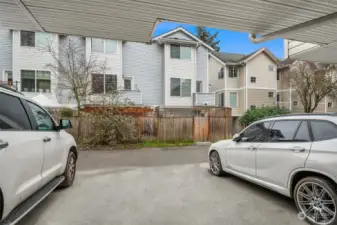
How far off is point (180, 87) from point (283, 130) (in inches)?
573

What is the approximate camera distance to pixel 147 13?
4.47m

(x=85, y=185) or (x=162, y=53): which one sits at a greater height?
(x=162, y=53)

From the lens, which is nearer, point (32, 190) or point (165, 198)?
point (32, 190)

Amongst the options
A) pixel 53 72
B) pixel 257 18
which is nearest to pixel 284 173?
pixel 257 18

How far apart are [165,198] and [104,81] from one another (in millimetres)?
13690

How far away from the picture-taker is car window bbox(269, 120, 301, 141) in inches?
149

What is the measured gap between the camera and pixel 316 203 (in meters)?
3.16

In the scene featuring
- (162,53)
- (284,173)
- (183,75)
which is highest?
(162,53)

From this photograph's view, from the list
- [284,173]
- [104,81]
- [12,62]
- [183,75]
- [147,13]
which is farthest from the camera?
[183,75]

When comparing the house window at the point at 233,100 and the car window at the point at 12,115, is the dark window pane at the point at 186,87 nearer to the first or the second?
the house window at the point at 233,100

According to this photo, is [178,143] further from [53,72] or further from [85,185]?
[53,72]

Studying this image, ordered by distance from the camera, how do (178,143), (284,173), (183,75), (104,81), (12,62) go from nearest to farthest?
(284,173) < (178,143) < (12,62) < (104,81) < (183,75)

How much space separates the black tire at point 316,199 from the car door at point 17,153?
160 inches

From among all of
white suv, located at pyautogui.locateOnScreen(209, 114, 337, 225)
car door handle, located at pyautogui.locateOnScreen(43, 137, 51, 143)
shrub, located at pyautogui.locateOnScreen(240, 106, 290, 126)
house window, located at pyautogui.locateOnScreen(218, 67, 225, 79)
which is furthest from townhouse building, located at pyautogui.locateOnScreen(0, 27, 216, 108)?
white suv, located at pyautogui.locateOnScreen(209, 114, 337, 225)
